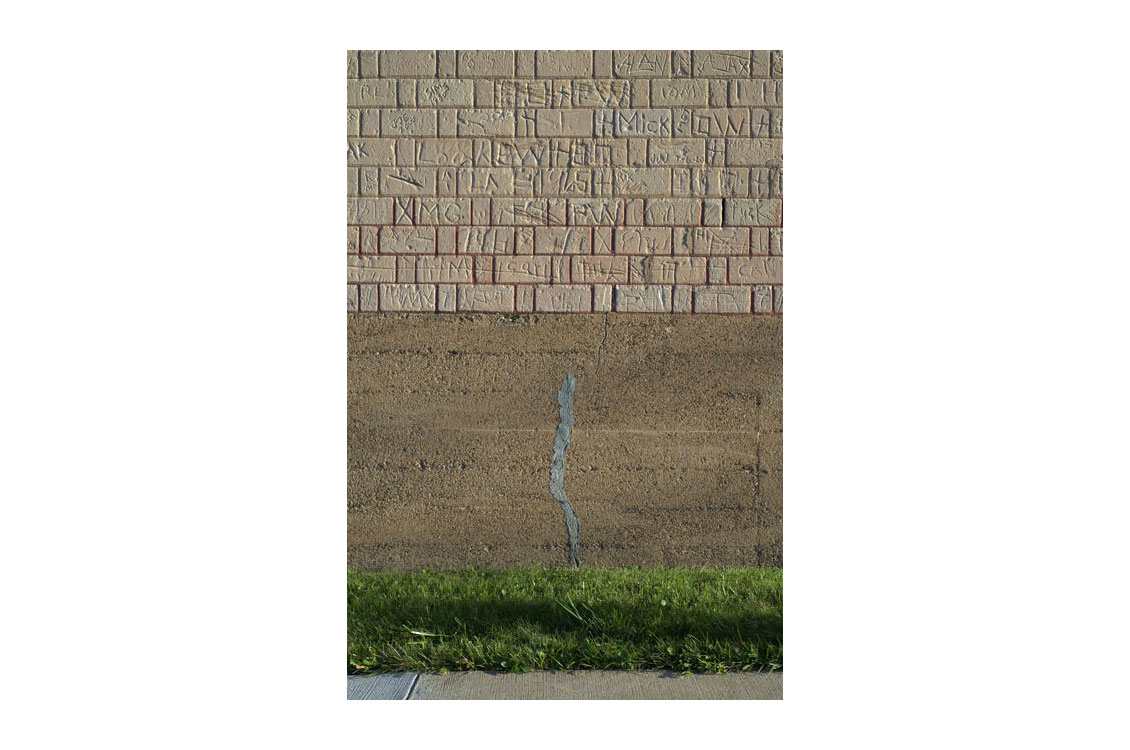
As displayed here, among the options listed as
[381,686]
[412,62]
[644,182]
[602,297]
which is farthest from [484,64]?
[381,686]

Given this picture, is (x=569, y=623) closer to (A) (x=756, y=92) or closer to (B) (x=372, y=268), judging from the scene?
(B) (x=372, y=268)

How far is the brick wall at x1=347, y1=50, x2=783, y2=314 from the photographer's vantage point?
4.84 metres

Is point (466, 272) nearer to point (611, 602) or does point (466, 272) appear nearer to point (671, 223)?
point (671, 223)

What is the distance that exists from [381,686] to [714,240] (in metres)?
2.67

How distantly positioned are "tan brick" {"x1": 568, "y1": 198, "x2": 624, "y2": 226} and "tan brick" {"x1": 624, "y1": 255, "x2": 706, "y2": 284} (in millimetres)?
232

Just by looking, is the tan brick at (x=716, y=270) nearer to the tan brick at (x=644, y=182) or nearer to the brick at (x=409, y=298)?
the tan brick at (x=644, y=182)

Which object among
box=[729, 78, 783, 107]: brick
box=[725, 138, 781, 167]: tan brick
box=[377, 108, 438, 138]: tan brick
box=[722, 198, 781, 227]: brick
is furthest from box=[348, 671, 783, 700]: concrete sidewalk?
box=[729, 78, 783, 107]: brick

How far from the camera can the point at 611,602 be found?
434cm

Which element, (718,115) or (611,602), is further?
(718,115)

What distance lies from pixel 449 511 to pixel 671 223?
6.22 ft

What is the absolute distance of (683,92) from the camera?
4.84 metres

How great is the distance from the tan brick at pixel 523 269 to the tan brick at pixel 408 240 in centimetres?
37

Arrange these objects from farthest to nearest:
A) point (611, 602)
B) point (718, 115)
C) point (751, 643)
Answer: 1. point (718, 115)
2. point (611, 602)
3. point (751, 643)
